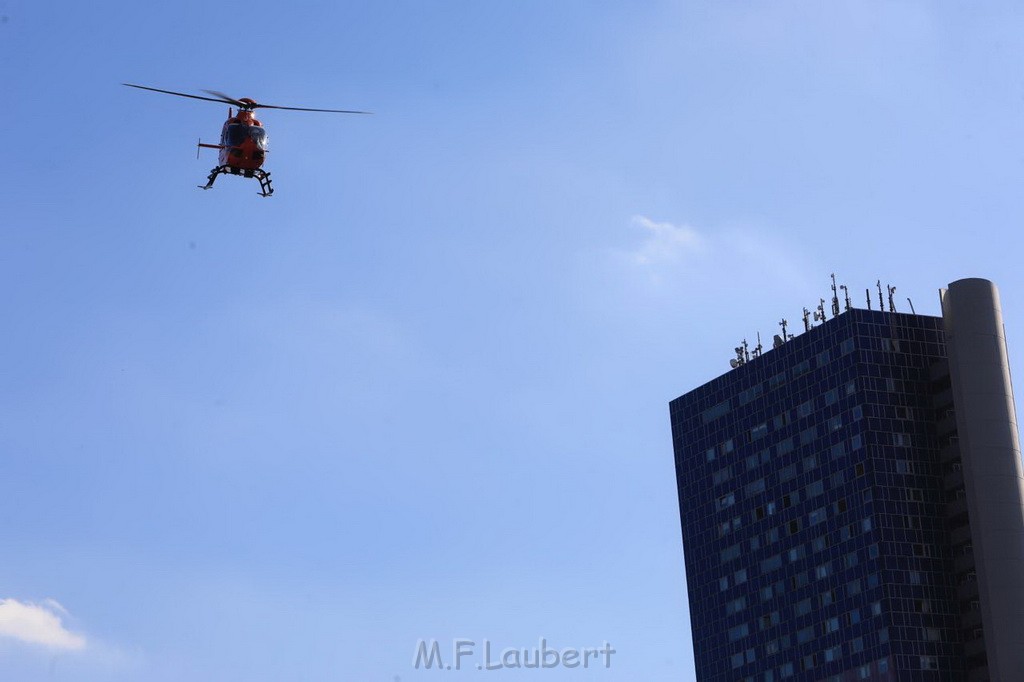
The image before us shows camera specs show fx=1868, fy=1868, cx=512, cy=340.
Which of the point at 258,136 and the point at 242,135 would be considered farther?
the point at 258,136

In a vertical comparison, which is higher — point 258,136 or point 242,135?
point 258,136

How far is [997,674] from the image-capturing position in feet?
632

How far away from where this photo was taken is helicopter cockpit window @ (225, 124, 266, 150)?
4990 inches

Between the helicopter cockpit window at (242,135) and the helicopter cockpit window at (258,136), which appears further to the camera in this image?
the helicopter cockpit window at (258,136)

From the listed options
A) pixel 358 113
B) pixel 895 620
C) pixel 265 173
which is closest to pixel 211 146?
pixel 265 173

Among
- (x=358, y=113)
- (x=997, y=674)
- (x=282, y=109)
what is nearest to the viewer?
(x=358, y=113)

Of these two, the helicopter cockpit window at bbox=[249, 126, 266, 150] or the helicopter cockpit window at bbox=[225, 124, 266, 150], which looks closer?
the helicopter cockpit window at bbox=[225, 124, 266, 150]

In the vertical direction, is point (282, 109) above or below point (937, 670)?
above

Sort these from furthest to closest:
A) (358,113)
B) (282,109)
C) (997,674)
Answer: (997,674) < (282,109) < (358,113)

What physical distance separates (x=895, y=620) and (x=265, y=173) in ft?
330

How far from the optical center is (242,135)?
416ft

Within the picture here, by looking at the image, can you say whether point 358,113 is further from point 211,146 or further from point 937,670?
point 937,670

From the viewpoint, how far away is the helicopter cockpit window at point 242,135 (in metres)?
127

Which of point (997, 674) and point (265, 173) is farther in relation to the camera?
point (997, 674)
